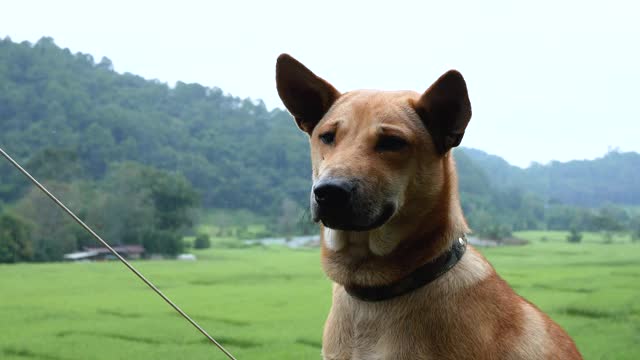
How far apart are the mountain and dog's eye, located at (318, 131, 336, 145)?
6.91ft

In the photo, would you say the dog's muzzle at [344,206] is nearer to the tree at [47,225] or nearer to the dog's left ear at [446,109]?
the dog's left ear at [446,109]

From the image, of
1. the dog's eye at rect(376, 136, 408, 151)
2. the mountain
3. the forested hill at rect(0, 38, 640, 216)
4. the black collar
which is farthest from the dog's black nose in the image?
the forested hill at rect(0, 38, 640, 216)

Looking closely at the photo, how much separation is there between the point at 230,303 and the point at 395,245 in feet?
7.99

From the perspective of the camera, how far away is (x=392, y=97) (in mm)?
1343

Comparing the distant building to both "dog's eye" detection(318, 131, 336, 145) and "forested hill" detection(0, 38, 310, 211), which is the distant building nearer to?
"forested hill" detection(0, 38, 310, 211)

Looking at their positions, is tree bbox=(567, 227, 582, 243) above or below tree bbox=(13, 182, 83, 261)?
below

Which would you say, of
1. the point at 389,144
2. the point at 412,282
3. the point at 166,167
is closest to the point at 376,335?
the point at 412,282

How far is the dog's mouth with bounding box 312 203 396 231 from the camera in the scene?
1177 mm

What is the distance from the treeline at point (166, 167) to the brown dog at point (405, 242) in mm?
1717

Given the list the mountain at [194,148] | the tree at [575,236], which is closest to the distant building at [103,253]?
the mountain at [194,148]

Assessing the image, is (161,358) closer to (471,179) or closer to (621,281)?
(471,179)

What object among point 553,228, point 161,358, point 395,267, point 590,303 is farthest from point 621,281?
point 395,267

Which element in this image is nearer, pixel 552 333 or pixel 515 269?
pixel 552 333

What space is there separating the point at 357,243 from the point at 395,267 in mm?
93
